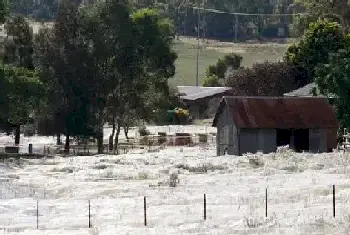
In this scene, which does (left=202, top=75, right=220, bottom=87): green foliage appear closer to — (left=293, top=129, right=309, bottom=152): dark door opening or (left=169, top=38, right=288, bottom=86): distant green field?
(left=169, top=38, right=288, bottom=86): distant green field

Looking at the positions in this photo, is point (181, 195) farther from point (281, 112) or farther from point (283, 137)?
point (283, 137)

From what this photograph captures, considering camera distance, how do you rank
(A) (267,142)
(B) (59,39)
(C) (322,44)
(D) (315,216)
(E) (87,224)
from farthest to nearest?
(C) (322,44) → (B) (59,39) → (A) (267,142) → (E) (87,224) → (D) (315,216)

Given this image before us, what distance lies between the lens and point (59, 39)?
6600 centimetres

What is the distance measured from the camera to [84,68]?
66.1m

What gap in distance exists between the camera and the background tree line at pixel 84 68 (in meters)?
65.8

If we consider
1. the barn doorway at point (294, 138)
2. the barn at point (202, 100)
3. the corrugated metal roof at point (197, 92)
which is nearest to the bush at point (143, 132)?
the corrugated metal roof at point (197, 92)

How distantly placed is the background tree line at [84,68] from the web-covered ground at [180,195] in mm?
14521

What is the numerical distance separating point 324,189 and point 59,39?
37734 millimetres

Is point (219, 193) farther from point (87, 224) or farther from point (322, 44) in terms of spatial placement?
point (322, 44)

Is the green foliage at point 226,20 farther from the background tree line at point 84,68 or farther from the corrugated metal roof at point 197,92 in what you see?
the background tree line at point 84,68

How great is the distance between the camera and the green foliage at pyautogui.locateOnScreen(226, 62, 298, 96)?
8512 centimetres

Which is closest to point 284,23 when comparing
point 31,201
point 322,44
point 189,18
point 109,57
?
point 189,18

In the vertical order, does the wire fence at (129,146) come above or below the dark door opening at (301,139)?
below

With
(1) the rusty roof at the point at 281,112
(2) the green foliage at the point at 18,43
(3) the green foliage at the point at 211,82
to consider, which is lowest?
(1) the rusty roof at the point at 281,112
